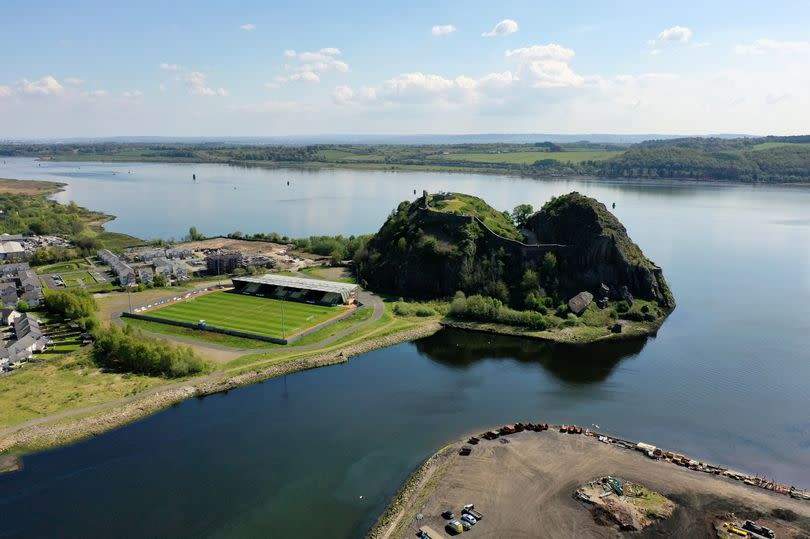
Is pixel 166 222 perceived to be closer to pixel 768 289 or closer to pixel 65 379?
pixel 65 379

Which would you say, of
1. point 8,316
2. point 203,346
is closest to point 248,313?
point 203,346

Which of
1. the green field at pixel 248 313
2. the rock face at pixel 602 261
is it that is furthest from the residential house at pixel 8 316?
the rock face at pixel 602 261

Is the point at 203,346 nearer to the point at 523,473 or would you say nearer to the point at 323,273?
the point at 323,273

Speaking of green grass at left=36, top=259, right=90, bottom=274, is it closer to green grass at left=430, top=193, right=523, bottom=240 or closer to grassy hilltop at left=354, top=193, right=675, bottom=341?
grassy hilltop at left=354, top=193, right=675, bottom=341

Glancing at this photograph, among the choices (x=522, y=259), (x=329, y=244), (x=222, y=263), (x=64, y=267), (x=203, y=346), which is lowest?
(x=203, y=346)

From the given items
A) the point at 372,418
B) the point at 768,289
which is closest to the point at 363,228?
the point at 768,289

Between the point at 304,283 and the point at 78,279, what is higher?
the point at 304,283

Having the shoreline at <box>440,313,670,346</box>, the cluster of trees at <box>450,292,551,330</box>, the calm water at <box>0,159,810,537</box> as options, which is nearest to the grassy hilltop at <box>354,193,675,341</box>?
the cluster of trees at <box>450,292,551,330</box>
